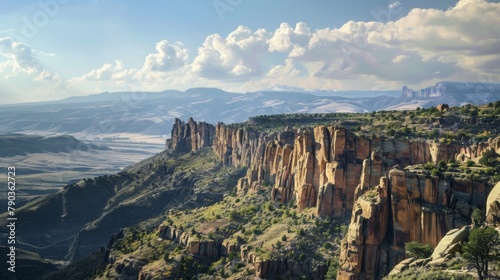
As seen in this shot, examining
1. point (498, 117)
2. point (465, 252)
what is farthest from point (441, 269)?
point (498, 117)

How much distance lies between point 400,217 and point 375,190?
900cm

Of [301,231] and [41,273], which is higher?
[301,231]

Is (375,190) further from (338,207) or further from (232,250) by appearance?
(232,250)

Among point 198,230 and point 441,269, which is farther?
point 198,230

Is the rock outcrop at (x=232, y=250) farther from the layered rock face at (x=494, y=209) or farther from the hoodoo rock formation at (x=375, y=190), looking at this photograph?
the layered rock face at (x=494, y=209)

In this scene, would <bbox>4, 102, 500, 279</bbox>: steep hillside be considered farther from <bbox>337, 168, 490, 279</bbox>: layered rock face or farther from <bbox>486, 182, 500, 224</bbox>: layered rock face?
<bbox>486, 182, 500, 224</bbox>: layered rock face

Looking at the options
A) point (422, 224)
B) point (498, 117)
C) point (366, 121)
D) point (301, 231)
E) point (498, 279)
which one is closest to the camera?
point (498, 279)

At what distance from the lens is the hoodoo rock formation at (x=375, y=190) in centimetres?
8162

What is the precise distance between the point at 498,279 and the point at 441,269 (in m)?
6.02

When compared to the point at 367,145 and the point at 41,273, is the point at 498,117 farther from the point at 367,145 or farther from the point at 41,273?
the point at 41,273

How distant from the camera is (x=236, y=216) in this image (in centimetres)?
14162

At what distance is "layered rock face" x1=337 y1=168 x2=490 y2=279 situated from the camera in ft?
263

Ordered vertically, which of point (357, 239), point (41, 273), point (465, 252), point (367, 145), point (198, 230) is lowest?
point (41, 273)

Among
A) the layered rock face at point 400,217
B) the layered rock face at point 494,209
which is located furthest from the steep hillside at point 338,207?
the layered rock face at point 494,209
